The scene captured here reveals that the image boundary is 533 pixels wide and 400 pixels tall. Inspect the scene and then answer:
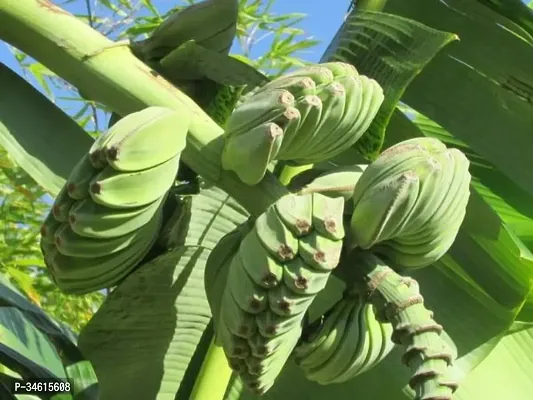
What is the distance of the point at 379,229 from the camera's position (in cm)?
53

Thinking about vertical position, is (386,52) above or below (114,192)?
above

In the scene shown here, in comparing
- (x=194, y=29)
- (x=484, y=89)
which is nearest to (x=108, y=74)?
(x=194, y=29)

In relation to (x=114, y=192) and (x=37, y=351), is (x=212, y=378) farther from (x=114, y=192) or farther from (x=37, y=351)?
(x=114, y=192)

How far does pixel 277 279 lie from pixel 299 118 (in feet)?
0.35

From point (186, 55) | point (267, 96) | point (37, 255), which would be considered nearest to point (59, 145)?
point (186, 55)

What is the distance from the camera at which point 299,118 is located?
56 cm

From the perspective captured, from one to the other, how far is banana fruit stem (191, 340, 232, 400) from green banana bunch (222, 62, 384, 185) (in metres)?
0.21

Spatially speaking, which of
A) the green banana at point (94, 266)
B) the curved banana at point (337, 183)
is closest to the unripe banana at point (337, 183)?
the curved banana at point (337, 183)

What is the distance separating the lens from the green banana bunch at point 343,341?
1.85 ft

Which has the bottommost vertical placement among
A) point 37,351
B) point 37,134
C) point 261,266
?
point 37,351

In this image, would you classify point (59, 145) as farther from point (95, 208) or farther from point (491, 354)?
point (491, 354)

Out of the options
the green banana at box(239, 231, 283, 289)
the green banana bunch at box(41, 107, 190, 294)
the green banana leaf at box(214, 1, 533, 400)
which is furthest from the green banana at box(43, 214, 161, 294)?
the green banana leaf at box(214, 1, 533, 400)

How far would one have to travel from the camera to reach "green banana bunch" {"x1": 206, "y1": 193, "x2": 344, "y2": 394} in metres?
0.51

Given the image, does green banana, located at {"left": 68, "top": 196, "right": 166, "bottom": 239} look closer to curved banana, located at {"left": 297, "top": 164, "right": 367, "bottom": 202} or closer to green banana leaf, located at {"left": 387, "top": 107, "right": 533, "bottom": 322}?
curved banana, located at {"left": 297, "top": 164, "right": 367, "bottom": 202}
